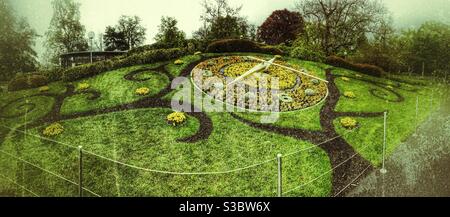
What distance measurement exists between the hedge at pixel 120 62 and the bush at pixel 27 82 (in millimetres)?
552

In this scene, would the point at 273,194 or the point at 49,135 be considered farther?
the point at 49,135

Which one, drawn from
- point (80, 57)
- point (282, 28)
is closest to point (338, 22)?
point (282, 28)

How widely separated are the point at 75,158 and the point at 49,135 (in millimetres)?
1015

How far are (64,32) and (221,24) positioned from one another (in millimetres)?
5464

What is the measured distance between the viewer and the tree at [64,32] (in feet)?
34.0

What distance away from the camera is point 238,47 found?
11453mm

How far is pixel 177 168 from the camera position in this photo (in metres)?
6.37

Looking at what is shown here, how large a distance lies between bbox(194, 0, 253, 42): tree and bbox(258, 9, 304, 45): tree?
61cm

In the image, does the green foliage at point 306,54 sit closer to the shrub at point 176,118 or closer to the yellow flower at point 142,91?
the yellow flower at point 142,91
